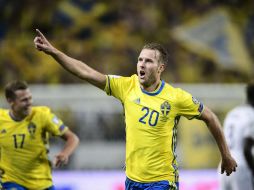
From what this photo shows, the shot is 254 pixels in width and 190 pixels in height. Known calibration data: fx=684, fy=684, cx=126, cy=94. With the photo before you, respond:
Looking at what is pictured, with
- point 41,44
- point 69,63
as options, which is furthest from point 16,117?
point 41,44

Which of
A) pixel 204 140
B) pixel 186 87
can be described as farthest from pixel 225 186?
pixel 186 87

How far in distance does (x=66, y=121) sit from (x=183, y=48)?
17.4 feet

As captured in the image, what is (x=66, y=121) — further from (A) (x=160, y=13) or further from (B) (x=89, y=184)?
(A) (x=160, y=13)

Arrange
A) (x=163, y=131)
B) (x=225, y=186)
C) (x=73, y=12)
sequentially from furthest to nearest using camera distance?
(x=73, y=12), (x=225, y=186), (x=163, y=131)

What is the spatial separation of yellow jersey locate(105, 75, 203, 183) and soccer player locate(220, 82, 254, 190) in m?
1.76

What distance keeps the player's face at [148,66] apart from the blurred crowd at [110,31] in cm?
1031

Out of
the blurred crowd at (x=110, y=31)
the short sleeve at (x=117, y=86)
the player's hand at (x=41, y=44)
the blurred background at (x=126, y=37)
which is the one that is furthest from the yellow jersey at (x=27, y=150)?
the blurred crowd at (x=110, y=31)

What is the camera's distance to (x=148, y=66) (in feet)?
16.5

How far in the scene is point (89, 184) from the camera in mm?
9953

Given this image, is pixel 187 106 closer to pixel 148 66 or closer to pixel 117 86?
pixel 148 66

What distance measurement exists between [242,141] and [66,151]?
71.5 inches

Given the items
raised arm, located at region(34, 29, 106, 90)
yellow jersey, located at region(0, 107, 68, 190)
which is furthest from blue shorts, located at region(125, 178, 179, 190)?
yellow jersey, located at region(0, 107, 68, 190)

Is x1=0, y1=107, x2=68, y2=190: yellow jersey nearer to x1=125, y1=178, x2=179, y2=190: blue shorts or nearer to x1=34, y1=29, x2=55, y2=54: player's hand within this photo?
x1=125, y1=178, x2=179, y2=190: blue shorts

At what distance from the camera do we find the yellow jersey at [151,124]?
5.09 metres
